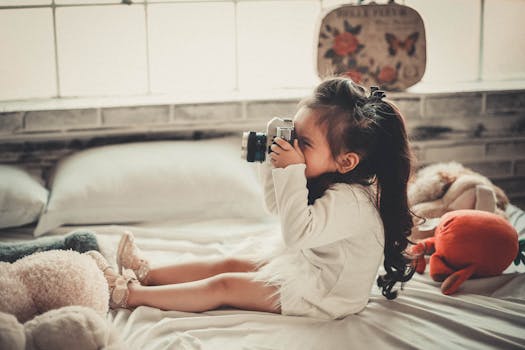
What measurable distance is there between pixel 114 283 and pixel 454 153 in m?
1.57

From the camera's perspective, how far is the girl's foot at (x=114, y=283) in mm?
1262

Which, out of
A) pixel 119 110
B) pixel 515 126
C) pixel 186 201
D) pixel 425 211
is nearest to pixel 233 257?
pixel 186 201

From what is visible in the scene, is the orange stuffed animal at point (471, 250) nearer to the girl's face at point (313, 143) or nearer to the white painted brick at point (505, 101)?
the girl's face at point (313, 143)

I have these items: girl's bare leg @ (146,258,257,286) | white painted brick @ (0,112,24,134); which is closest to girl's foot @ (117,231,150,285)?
girl's bare leg @ (146,258,257,286)

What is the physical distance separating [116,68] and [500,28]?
1.66m

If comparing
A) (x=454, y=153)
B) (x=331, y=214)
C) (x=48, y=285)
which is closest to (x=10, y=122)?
(x=48, y=285)

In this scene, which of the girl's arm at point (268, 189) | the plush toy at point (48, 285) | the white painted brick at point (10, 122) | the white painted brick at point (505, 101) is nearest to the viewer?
the plush toy at point (48, 285)

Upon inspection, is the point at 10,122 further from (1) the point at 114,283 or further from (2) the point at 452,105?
(2) the point at 452,105

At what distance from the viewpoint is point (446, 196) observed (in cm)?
171

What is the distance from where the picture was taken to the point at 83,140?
2176 millimetres

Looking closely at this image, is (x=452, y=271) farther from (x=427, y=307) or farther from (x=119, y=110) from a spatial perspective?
(x=119, y=110)

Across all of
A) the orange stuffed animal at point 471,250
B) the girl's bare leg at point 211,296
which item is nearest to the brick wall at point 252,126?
the orange stuffed animal at point 471,250

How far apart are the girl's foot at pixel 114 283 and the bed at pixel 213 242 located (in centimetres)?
3

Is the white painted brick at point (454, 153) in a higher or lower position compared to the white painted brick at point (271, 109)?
lower
